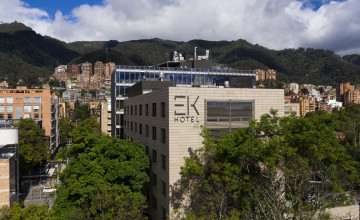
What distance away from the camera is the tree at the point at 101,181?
23375 mm

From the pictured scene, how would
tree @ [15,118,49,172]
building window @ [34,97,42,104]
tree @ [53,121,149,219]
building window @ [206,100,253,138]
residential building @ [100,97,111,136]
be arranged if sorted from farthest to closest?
residential building @ [100,97,111,136] < building window @ [34,97,42,104] < tree @ [15,118,49,172] < building window @ [206,100,253,138] < tree @ [53,121,149,219]

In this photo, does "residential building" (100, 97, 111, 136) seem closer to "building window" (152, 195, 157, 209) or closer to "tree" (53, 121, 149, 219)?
"tree" (53, 121, 149, 219)

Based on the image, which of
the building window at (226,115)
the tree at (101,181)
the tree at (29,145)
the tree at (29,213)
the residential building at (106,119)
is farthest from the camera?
the residential building at (106,119)

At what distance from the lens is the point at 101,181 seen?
995 inches

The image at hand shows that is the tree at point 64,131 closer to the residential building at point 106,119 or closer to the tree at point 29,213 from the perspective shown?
the residential building at point 106,119

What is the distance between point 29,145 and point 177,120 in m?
42.1

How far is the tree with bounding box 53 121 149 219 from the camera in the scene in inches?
920

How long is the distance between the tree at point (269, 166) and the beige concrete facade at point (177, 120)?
191 cm

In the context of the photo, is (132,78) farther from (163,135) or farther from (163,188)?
(163,188)

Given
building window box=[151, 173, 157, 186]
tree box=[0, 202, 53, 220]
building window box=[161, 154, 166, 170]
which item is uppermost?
building window box=[161, 154, 166, 170]

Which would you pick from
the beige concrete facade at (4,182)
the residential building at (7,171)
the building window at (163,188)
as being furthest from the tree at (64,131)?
the building window at (163,188)

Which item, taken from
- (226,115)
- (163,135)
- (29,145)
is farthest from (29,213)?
(29,145)

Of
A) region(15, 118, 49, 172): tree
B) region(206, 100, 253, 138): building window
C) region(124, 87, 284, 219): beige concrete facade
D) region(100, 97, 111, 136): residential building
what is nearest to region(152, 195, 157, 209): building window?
region(124, 87, 284, 219): beige concrete facade

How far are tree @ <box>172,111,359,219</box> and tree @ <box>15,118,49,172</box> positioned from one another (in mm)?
42842
